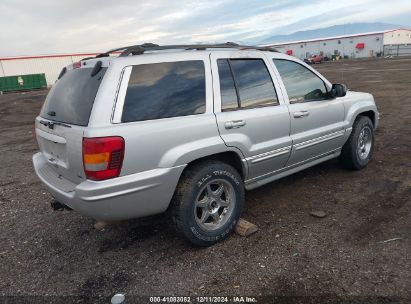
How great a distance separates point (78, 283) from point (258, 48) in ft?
10.4

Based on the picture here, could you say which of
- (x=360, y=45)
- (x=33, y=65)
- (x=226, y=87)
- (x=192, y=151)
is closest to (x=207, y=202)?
(x=192, y=151)

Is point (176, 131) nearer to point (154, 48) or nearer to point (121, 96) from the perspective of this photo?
point (121, 96)

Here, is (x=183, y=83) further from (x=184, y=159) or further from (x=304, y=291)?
(x=304, y=291)

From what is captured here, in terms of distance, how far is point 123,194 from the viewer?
9.38 feet

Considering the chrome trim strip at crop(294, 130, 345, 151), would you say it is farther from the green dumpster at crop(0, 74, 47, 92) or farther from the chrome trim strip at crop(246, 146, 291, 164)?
the green dumpster at crop(0, 74, 47, 92)

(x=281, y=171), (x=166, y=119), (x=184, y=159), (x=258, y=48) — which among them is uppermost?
(x=258, y=48)

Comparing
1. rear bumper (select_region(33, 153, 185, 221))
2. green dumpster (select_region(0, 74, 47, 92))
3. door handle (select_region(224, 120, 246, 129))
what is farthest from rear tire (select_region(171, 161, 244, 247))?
green dumpster (select_region(0, 74, 47, 92))

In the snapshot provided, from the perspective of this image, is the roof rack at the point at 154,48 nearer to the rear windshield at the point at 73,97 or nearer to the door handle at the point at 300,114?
the rear windshield at the point at 73,97

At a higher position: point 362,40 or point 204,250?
point 362,40

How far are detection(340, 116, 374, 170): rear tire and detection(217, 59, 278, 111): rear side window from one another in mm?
1785

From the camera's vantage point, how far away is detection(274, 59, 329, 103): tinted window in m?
4.12

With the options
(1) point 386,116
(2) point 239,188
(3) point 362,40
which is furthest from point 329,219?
(3) point 362,40

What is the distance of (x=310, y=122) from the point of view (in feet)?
14.0

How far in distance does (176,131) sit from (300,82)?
6.71 feet
